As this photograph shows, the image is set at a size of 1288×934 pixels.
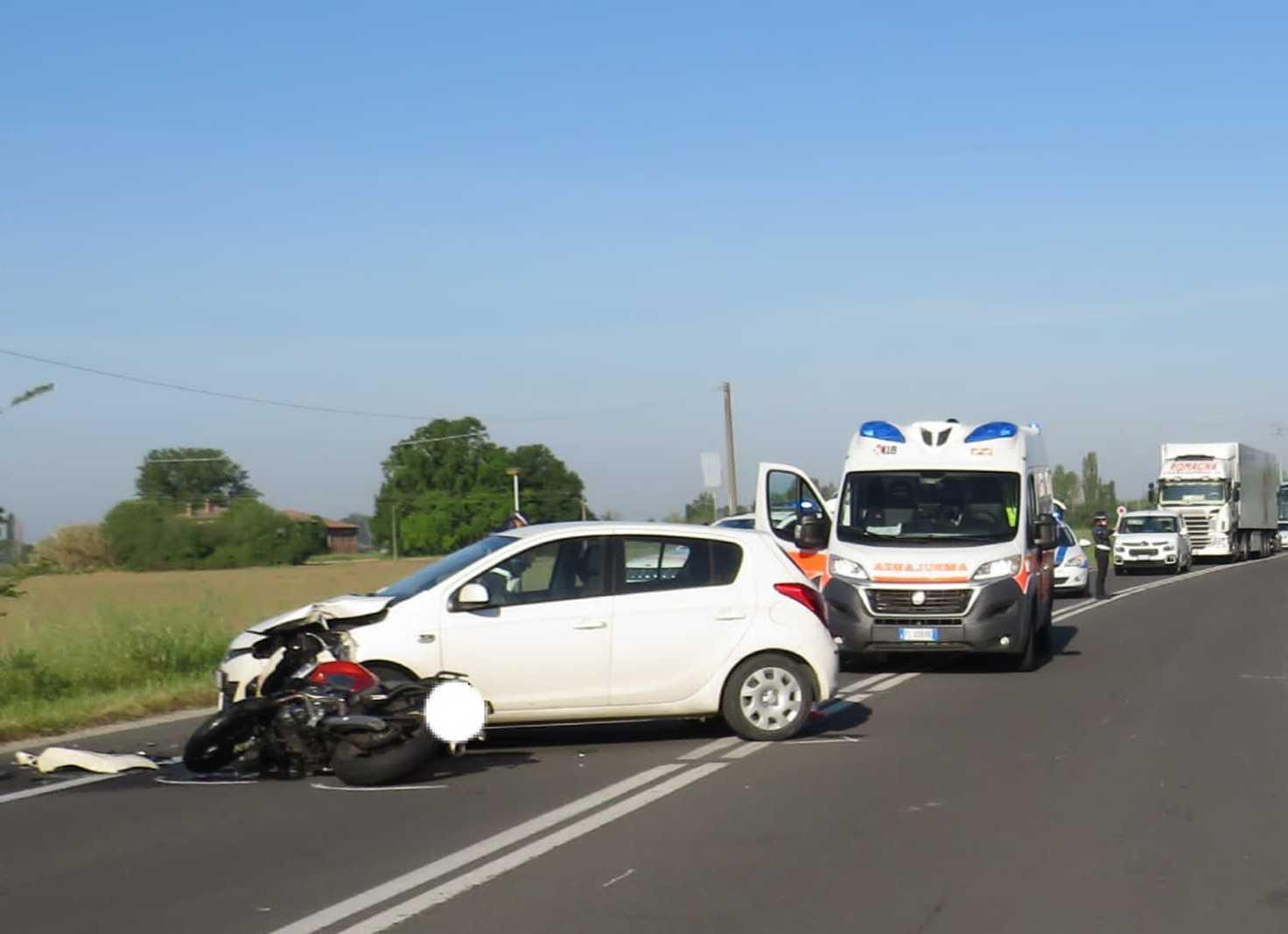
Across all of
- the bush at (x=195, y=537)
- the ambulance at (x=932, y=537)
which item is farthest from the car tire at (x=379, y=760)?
the bush at (x=195, y=537)

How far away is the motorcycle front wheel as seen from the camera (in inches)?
413

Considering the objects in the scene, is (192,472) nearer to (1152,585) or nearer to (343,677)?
(1152,585)

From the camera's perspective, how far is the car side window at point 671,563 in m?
11.9

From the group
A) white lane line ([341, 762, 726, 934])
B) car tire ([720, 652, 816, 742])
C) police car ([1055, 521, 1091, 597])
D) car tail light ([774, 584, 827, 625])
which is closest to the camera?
white lane line ([341, 762, 726, 934])

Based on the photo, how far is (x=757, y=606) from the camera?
12.1 metres

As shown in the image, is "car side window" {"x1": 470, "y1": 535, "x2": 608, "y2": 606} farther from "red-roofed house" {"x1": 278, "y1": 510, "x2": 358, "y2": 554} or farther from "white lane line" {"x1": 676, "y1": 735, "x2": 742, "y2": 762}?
"red-roofed house" {"x1": 278, "y1": 510, "x2": 358, "y2": 554}

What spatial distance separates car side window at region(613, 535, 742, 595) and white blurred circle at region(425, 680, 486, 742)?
6.21ft

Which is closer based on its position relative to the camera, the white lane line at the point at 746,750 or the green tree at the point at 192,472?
the white lane line at the point at 746,750

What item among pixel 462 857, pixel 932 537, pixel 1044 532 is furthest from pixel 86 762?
pixel 1044 532

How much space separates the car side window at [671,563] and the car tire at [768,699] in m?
0.68

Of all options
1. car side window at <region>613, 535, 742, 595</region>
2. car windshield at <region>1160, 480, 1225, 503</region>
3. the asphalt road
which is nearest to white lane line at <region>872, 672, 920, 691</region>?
the asphalt road

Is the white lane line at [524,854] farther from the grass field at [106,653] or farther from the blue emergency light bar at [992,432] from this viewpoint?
the blue emergency light bar at [992,432]

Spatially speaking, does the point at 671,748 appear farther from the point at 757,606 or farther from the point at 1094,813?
the point at 1094,813

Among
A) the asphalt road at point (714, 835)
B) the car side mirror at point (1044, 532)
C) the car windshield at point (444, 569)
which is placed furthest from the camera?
the car side mirror at point (1044, 532)
